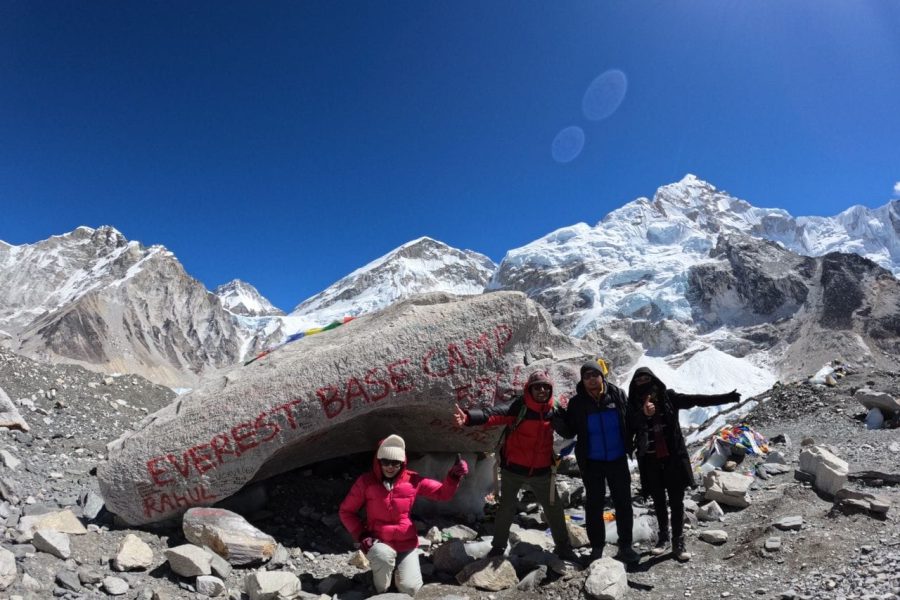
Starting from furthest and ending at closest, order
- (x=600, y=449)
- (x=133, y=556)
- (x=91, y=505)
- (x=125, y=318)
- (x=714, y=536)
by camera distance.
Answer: (x=125, y=318) → (x=91, y=505) → (x=714, y=536) → (x=600, y=449) → (x=133, y=556)

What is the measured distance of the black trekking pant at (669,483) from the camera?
250 inches

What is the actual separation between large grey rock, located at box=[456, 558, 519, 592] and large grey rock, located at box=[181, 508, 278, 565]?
8.60 feet

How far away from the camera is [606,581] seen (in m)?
5.31

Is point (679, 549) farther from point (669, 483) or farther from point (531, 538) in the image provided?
point (531, 538)

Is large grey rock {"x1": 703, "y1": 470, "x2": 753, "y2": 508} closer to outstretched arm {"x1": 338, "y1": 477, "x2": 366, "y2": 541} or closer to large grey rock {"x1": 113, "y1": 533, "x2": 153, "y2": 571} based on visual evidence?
outstretched arm {"x1": 338, "y1": 477, "x2": 366, "y2": 541}

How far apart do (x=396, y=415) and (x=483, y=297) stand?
2.43 metres

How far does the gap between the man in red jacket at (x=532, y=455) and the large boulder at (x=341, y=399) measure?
175 cm

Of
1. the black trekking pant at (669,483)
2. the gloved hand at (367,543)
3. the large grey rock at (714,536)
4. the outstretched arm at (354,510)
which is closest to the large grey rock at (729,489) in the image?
the large grey rock at (714,536)

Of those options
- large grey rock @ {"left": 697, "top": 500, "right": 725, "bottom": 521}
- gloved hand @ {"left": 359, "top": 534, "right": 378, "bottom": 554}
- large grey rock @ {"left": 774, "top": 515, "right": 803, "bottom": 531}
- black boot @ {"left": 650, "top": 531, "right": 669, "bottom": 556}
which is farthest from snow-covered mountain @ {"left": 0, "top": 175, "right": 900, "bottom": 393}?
gloved hand @ {"left": 359, "top": 534, "right": 378, "bottom": 554}

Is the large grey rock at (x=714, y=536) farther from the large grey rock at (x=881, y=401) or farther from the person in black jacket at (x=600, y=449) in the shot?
the large grey rock at (x=881, y=401)

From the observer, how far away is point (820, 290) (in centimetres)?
13538

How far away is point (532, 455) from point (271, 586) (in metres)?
3.25

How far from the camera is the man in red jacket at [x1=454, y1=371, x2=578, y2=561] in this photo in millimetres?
6355

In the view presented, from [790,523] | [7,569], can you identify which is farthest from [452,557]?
[7,569]
